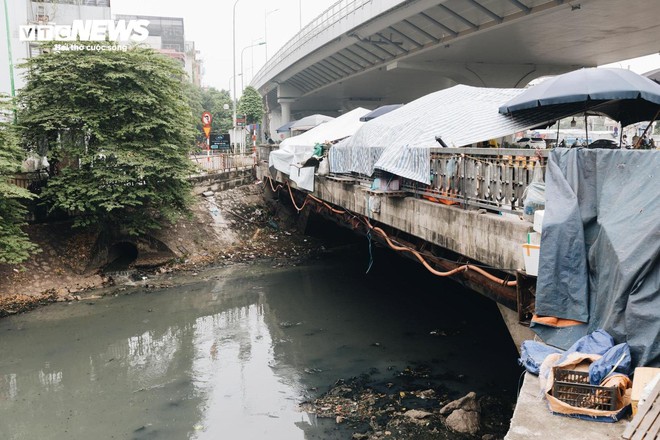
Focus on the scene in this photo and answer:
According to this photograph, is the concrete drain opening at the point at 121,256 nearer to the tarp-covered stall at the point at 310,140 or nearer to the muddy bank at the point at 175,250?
the muddy bank at the point at 175,250

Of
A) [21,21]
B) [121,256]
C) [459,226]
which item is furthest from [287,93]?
[459,226]

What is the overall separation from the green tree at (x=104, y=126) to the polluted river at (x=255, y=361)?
2798 millimetres

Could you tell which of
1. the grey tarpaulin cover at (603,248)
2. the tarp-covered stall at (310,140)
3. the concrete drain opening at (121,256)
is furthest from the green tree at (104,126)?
the grey tarpaulin cover at (603,248)

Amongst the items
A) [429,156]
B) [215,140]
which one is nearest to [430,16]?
[429,156]

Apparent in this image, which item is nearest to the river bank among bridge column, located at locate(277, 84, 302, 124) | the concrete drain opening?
the concrete drain opening

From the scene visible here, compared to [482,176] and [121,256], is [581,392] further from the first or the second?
[121,256]

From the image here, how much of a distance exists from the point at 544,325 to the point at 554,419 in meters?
1.48

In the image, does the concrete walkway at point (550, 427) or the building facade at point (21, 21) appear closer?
the concrete walkway at point (550, 427)

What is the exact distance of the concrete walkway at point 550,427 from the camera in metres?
3.83

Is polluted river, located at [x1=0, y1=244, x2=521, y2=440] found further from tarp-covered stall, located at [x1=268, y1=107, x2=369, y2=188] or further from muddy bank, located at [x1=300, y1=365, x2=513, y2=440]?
tarp-covered stall, located at [x1=268, y1=107, x2=369, y2=188]

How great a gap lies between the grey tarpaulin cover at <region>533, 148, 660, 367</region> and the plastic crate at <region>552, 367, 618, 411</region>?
0.53m

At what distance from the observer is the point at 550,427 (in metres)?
3.98

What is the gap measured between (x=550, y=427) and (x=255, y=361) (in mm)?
7114

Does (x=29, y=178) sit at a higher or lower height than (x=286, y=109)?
lower
